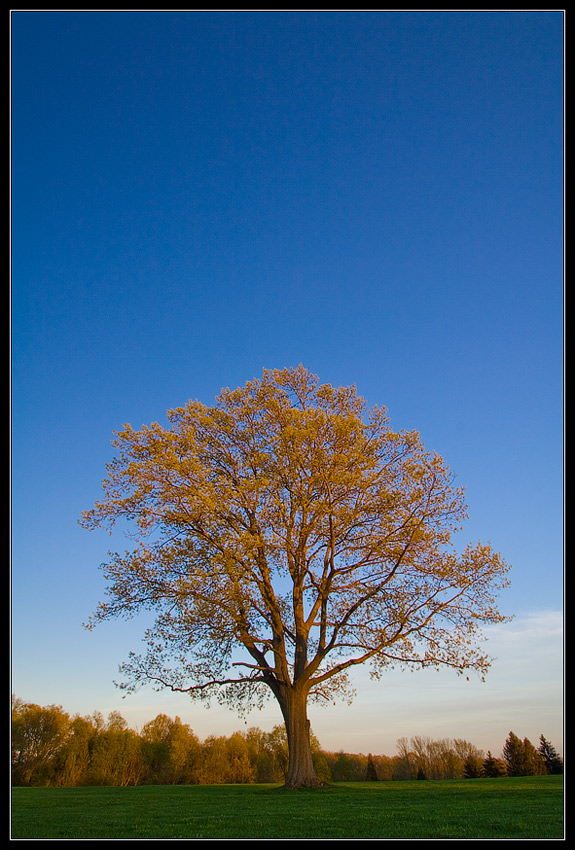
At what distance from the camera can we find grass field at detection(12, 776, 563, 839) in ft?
38.0

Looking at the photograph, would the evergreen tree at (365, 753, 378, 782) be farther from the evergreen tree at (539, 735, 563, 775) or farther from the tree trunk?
the tree trunk

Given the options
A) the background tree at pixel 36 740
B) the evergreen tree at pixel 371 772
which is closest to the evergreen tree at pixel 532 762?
the evergreen tree at pixel 371 772

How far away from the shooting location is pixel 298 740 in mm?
23922

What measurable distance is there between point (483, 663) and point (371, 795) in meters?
6.76

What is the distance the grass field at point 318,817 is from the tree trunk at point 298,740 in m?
3.07

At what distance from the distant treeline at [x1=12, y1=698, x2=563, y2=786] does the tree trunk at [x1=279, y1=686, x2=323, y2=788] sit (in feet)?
125

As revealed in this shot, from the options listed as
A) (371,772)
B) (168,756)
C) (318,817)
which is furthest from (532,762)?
(318,817)

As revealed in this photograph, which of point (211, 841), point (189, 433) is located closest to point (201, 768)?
point (189, 433)

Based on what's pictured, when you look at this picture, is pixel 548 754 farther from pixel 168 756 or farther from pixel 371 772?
pixel 168 756

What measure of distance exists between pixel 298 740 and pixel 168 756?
5343 cm

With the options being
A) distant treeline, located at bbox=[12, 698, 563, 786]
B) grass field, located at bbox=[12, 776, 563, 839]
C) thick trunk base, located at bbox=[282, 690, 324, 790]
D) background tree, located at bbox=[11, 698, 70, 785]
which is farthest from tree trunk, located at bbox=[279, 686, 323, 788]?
background tree, located at bbox=[11, 698, 70, 785]

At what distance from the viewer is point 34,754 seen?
62938 millimetres

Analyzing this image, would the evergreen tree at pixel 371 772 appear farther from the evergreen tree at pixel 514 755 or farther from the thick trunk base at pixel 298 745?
the thick trunk base at pixel 298 745
